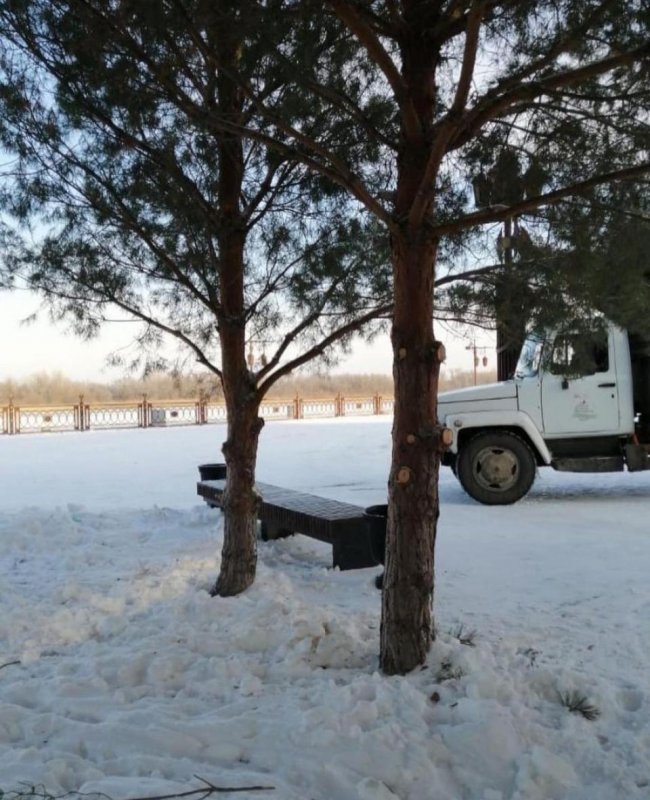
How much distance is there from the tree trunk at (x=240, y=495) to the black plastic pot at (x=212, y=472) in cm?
394

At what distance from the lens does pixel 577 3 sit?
3.05 m

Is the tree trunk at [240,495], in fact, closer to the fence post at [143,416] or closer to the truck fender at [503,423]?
the truck fender at [503,423]

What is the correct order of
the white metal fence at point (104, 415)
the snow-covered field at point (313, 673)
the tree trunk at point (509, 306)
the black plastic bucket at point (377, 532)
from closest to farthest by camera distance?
1. the snow-covered field at point (313, 673)
2. the tree trunk at point (509, 306)
3. the black plastic bucket at point (377, 532)
4. the white metal fence at point (104, 415)

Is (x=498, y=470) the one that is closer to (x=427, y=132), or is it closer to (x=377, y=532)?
(x=377, y=532)

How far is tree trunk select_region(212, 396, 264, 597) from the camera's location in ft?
15.8

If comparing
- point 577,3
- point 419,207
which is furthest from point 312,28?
point 577,3

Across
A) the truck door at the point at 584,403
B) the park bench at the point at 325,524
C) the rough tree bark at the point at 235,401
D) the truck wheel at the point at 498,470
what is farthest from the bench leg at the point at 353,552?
the truck door at the point at 584,403

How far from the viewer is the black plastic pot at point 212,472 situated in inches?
346

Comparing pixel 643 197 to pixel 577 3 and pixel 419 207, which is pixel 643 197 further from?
pixel 419 207

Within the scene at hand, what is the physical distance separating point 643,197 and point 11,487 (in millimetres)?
10478

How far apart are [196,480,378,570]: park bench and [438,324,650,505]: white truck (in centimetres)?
314

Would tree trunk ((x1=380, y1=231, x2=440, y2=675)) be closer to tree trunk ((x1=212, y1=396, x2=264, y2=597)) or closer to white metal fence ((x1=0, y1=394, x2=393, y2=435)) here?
tree trunk ((x1=212, y1=396, x2=264, y2=597))

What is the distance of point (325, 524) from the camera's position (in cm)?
549

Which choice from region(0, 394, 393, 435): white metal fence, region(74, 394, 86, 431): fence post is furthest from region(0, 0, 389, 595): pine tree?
region(74, 394, 86, 431): fence post
